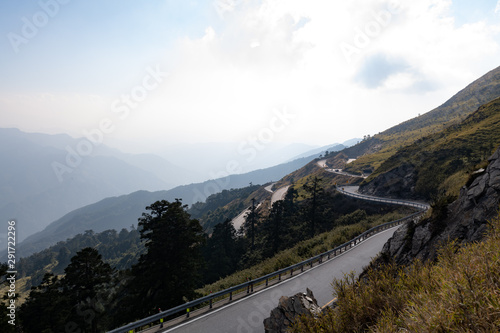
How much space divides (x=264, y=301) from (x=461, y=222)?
9375mm

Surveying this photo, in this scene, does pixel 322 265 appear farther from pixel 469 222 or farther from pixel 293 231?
pixel 293 231

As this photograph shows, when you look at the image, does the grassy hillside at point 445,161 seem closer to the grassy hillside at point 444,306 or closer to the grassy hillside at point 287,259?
the grassy hillside at point 287,259

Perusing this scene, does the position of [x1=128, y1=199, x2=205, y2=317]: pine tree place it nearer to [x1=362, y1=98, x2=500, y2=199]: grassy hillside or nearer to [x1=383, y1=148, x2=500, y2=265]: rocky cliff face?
[x1=383, y1=148, x2=500, y2=265]: rocky cliff face

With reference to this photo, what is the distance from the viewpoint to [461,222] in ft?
30.5

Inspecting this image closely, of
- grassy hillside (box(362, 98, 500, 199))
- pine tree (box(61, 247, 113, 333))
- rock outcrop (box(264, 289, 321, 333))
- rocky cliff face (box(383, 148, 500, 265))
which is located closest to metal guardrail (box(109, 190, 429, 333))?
rock outcrop (box(264, 289, 321, 333))

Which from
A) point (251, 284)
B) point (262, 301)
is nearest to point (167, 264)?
point (251, 284)

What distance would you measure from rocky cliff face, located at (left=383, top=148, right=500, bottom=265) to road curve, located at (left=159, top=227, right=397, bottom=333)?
3.72 m

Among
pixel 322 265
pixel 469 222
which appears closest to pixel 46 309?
pixel 322 265

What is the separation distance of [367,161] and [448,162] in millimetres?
53798

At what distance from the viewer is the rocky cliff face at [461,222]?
849 centimetres

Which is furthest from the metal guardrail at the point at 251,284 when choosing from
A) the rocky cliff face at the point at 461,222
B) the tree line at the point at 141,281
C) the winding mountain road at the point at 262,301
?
the rocky cliff face at the point at 461,222

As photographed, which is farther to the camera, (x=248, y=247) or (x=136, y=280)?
(x=248, y=247)

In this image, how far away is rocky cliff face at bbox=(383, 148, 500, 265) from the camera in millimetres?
8492

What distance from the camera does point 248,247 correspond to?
51.8 metres
